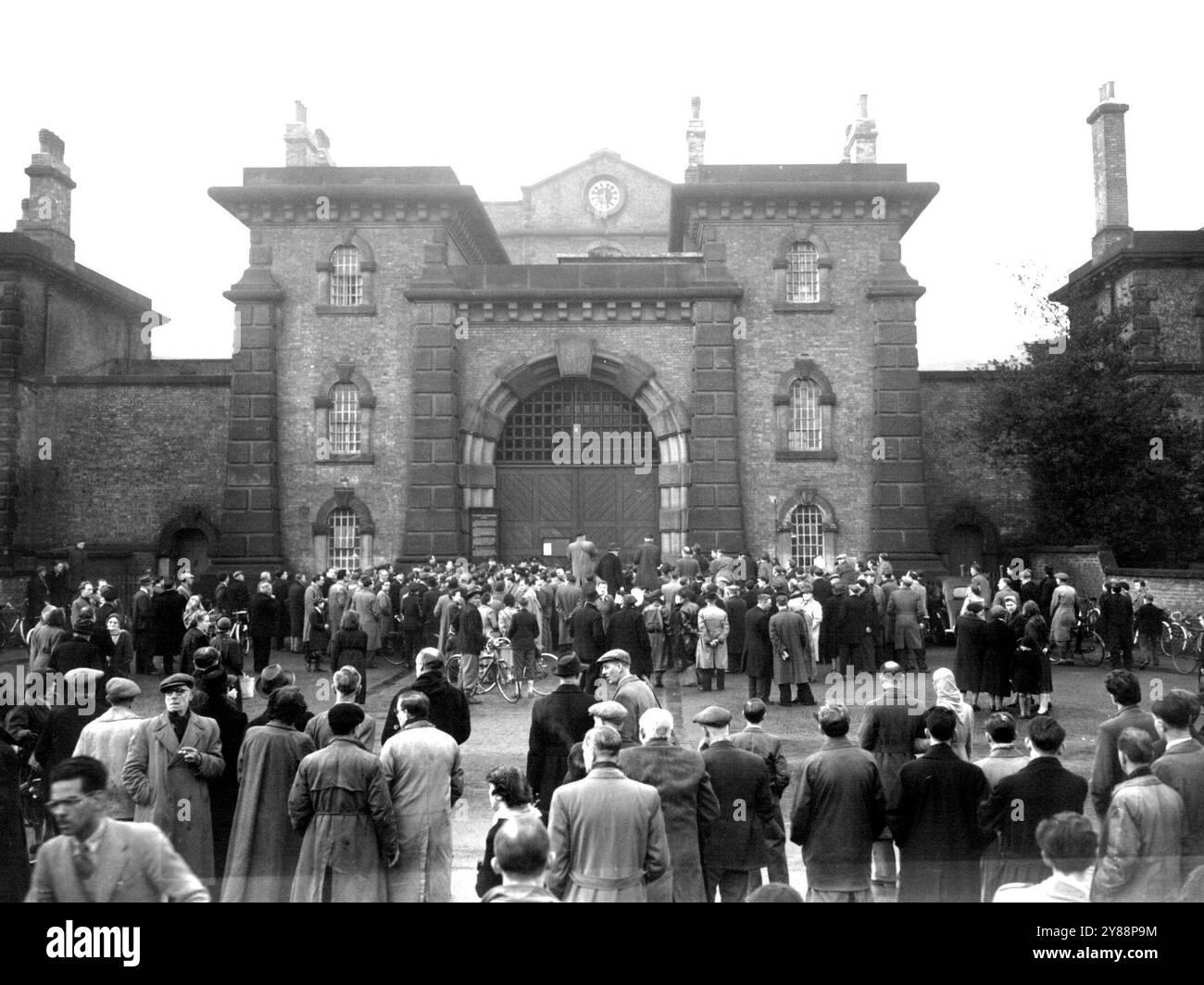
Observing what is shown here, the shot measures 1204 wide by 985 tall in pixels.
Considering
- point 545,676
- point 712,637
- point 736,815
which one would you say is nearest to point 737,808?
point 736,815

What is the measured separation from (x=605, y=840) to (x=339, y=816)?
5.88ft

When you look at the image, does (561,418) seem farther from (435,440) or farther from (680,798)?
(680,798)

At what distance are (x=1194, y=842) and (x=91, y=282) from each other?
31517mm

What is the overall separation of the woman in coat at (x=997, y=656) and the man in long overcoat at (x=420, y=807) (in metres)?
9.13

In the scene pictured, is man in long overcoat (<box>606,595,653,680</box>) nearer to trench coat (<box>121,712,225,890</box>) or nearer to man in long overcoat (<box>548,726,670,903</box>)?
trench coat (<box>121,712,225,890</box>)

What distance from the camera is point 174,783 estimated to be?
6.93 m

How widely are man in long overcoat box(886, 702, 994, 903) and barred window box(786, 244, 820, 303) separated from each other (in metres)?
20.4

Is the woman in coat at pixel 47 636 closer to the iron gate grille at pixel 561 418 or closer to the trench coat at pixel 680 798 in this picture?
the trench coat at pixel 680 798

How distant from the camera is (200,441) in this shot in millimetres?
27344

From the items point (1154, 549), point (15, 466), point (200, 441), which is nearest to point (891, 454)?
point (1154, 549)
